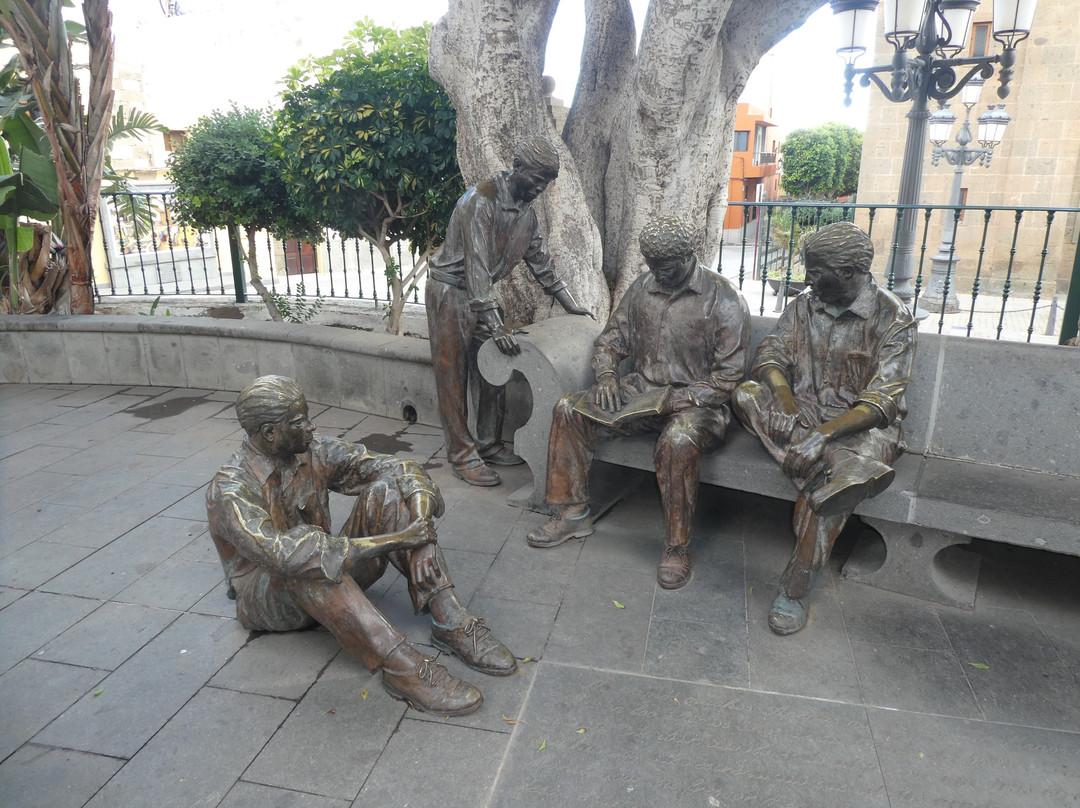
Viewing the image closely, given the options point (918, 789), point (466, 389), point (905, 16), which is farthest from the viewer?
point (905, 16)

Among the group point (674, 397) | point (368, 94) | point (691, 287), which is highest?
point (368, 94)

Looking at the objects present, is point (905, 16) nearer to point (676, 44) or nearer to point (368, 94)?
point (676, 44)

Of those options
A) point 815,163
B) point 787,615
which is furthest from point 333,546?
point 815,163

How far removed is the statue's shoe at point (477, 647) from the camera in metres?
3.09

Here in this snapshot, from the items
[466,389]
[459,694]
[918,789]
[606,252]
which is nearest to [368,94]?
[606,252]

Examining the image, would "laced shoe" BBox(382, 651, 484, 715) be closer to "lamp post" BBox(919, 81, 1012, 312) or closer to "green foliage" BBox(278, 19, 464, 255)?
"green foliage" BBox(278, 19, 464, 255)

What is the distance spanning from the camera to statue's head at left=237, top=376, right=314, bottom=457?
9.62 feet

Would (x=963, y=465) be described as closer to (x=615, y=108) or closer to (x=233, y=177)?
(x=615, y=108)

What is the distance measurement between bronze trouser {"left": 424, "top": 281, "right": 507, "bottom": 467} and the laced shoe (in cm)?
223

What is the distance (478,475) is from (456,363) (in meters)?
0.72

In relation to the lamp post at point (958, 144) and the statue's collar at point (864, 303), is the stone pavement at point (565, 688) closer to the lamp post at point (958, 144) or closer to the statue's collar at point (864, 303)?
the statue's collar at point (864, 303)

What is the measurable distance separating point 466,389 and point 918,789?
11.1ft

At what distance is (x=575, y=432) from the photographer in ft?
13.6

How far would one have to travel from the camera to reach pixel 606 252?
6.07 metres
